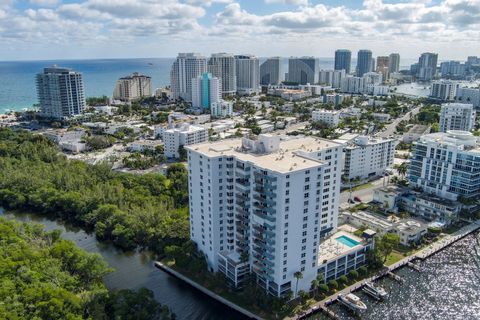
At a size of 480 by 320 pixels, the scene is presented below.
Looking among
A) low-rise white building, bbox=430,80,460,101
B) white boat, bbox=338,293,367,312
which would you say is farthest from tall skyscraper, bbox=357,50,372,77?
white boat, bbox=338,293,367,312

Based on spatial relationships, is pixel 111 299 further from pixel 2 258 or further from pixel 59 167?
pixel 59 167

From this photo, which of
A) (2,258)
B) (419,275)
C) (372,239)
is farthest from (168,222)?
(419,275)

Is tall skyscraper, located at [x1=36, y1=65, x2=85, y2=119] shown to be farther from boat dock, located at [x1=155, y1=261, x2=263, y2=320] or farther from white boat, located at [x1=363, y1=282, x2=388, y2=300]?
white boat, located at [x1=363, y1=282, x2=388, y2=300]

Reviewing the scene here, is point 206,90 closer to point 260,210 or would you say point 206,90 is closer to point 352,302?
point 260,210

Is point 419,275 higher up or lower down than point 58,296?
lower down

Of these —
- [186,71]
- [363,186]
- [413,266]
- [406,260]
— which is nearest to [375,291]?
[413,266]

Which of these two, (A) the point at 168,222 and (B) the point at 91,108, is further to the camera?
(B) the point at 91,108

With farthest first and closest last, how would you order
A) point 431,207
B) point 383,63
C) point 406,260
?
1. point 383,63
2. point 431,207
3. point 406,260
